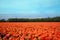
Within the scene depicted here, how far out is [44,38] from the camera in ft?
→ 4.54

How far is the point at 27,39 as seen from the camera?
5.00 ft

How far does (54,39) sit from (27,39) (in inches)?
13.2

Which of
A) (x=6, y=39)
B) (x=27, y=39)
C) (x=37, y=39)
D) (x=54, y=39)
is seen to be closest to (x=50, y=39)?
(x=54, y=39)

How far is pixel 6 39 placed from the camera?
71.7 inches

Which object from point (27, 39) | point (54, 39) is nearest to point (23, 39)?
point (27, 39)

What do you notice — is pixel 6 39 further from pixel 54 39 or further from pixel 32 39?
pixel 54 39

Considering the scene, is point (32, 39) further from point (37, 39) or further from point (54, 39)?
point (54, 39)

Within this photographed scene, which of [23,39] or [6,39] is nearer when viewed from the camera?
[23,39]

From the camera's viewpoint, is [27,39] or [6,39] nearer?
[27,39]

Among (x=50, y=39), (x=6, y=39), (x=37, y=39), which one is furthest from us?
(x=6, y=39)

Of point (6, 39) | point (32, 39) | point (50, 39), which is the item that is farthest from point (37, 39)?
point (6, 39)

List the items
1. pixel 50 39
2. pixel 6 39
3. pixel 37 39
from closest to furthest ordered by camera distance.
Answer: pixel 50 39
pixel 37 39
pixel 6 39

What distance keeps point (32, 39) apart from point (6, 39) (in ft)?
1.74

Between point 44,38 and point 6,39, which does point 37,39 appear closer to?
point 44,38
